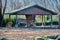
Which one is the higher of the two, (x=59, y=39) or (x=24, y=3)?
(x=24, y=3)

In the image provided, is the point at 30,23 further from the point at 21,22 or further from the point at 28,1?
the point at 28,1

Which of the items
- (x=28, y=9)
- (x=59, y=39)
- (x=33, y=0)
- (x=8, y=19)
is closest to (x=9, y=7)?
(x=33, y=0)

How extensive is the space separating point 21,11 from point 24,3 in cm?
647

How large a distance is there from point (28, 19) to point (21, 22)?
A: 39.4 inches

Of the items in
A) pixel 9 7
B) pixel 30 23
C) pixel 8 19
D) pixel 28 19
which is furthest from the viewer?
pixel 9 7

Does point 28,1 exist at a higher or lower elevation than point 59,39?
higher

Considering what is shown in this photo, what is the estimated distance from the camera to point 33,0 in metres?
25.7

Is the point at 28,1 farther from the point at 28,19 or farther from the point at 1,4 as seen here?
the point at 28,19

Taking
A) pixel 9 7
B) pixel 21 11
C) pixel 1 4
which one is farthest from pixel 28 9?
pixel 9 7

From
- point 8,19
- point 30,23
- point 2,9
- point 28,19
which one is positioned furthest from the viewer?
point 2,9

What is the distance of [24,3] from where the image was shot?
2480cm

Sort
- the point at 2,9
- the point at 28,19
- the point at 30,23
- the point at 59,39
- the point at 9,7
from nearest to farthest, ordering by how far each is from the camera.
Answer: the point at 59,39
the point at 30,23
the point at 28,19
the point at 2,9
the point at 9,7

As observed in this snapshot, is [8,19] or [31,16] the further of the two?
[8,19]

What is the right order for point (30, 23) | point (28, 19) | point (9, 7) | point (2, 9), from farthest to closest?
point (9, 7)
point (2, 9)
point (28, 19)
point (30, 23)
